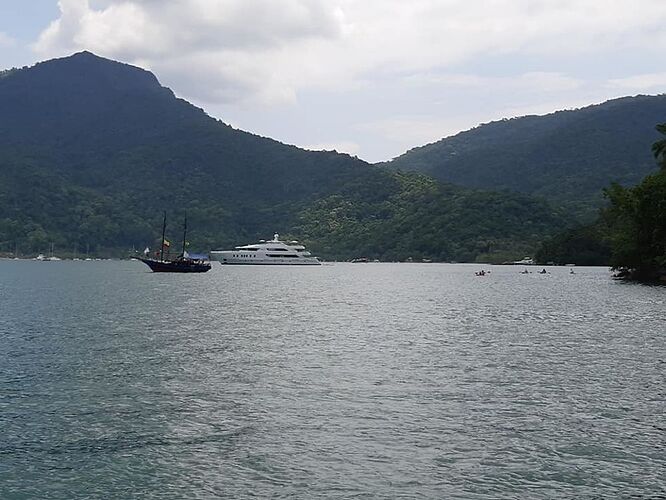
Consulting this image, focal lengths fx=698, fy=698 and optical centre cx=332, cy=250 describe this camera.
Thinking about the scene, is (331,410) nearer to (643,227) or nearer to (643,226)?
(643,226)

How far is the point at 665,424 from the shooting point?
27.6 m

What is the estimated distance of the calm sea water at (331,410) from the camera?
21391 millimetres

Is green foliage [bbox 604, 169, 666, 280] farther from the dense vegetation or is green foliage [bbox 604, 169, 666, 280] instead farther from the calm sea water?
the calm sea water

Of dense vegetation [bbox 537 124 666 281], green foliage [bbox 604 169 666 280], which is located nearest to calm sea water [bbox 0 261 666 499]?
green foliage [bbox 604 169 666 280]

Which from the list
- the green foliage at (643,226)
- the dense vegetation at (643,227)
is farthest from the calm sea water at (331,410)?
the dense vegetation at (643,227)

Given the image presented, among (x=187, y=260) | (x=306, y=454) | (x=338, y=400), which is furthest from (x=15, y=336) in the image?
(x=187, y=260)

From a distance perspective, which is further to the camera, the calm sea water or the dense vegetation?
the dense vegetation

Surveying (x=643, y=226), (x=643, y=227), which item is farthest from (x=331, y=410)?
(x=643, y=227)

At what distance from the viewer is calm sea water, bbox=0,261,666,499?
21391 millimetres

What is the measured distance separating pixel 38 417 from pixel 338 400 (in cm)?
1275

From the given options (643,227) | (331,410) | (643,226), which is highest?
(643,226)

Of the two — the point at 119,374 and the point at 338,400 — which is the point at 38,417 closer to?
the point at 119,374

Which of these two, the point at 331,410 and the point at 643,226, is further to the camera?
the point at 643,226

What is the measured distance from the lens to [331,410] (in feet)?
98.5
